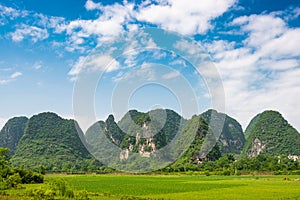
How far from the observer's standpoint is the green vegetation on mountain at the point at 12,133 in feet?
219

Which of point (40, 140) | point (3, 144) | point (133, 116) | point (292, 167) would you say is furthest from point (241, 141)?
point (3, 144)

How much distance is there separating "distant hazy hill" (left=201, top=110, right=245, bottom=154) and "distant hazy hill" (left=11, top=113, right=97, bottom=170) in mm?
27567

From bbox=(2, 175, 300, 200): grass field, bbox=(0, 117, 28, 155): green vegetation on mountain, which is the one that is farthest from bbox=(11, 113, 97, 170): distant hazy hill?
bbox=(2, 175, 300, 200): grass field

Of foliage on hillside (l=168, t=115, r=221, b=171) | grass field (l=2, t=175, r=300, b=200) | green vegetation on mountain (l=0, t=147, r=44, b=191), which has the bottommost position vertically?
grass field (l=2, t=175, r=300, b=200)

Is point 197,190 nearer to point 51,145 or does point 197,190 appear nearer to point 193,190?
point 193,190

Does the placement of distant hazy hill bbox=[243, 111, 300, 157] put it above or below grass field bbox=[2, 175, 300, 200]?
above

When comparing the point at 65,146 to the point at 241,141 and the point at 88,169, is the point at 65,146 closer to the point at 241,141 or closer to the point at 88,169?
the point at 88,169

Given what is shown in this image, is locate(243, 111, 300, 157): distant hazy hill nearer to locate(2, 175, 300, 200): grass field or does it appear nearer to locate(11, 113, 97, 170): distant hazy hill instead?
locate(11, 113, 97, 170): distant hazy hill

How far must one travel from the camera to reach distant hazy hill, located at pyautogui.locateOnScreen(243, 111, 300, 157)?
55375 mm

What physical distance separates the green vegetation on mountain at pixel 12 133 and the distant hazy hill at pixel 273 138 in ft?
149

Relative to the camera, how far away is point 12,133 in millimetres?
67688

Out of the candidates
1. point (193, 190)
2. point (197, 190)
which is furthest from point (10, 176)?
point (197, 190)

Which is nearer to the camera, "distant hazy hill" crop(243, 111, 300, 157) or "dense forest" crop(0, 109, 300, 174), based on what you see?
"dense forest" crop(0, 109, 300, 174)

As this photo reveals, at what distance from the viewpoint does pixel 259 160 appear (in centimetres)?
4347
